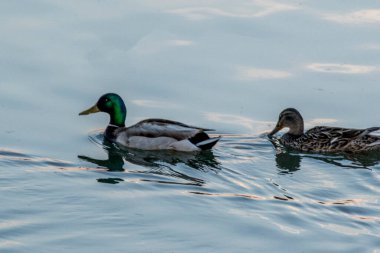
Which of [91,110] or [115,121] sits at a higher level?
[91,110]

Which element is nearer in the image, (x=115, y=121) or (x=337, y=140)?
(x=337, y=140)

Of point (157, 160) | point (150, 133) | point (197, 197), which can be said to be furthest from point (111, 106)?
point (197, 197)

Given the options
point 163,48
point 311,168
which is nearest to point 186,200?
point 311,168

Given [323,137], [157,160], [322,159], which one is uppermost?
[323,137]

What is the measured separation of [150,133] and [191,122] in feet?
2.22

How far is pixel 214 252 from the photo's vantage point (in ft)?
33.3

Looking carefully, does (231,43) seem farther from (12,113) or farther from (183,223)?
(183,223)

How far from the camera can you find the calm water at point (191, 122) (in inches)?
420

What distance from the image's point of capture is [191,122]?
14781mm

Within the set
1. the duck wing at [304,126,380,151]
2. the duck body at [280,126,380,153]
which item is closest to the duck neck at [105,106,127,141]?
the duck body at [280,126,380,153]

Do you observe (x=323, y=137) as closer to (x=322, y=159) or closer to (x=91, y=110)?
(x=322, y=159)

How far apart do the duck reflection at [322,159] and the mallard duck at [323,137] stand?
0.36 ft

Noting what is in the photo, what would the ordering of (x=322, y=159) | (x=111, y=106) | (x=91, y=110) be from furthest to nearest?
(x=111, y=106), (x=91, y=110), (x=322, y=159)

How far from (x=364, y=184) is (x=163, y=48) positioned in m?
5.14
